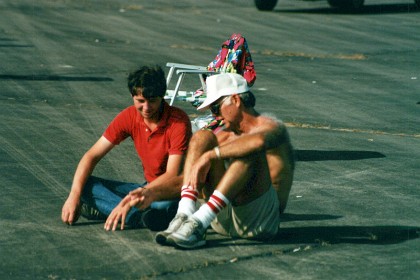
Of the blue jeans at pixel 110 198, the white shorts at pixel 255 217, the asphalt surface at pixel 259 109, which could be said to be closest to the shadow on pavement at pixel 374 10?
the asphalt surface at pixel 259 109

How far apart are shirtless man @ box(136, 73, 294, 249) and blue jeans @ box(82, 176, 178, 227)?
32 cm

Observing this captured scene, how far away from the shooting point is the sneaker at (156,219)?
7211mm

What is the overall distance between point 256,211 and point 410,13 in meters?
21.9

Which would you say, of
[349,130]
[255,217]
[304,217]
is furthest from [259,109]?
[255,217]

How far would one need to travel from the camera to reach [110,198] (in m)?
7.45

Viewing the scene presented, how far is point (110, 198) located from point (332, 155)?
3.66m

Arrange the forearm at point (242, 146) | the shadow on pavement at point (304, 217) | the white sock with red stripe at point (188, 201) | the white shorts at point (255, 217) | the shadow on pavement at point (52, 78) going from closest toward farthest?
the forearm at point (242, 146), the white sock with red stripe at point (188, 201), the white shorts at point (255, 217), the shadow on pavement at point (304, 217), the shadow on pavement at point (52, 78)

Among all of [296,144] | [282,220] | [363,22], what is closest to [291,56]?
[363,22]

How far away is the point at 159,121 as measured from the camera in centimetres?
736

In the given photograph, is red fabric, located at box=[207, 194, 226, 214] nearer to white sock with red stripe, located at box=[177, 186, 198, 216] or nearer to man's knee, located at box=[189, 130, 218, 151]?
white sock with red stripe, located at box=[177, 186, 198, 216]

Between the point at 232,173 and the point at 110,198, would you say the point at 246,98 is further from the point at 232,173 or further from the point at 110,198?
the point at 110,198

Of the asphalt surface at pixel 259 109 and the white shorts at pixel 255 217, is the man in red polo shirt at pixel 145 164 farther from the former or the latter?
the white shorts at pixel 255 217

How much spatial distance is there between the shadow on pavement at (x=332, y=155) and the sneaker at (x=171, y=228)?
3.66m

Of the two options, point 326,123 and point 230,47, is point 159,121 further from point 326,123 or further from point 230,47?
point 326,123
